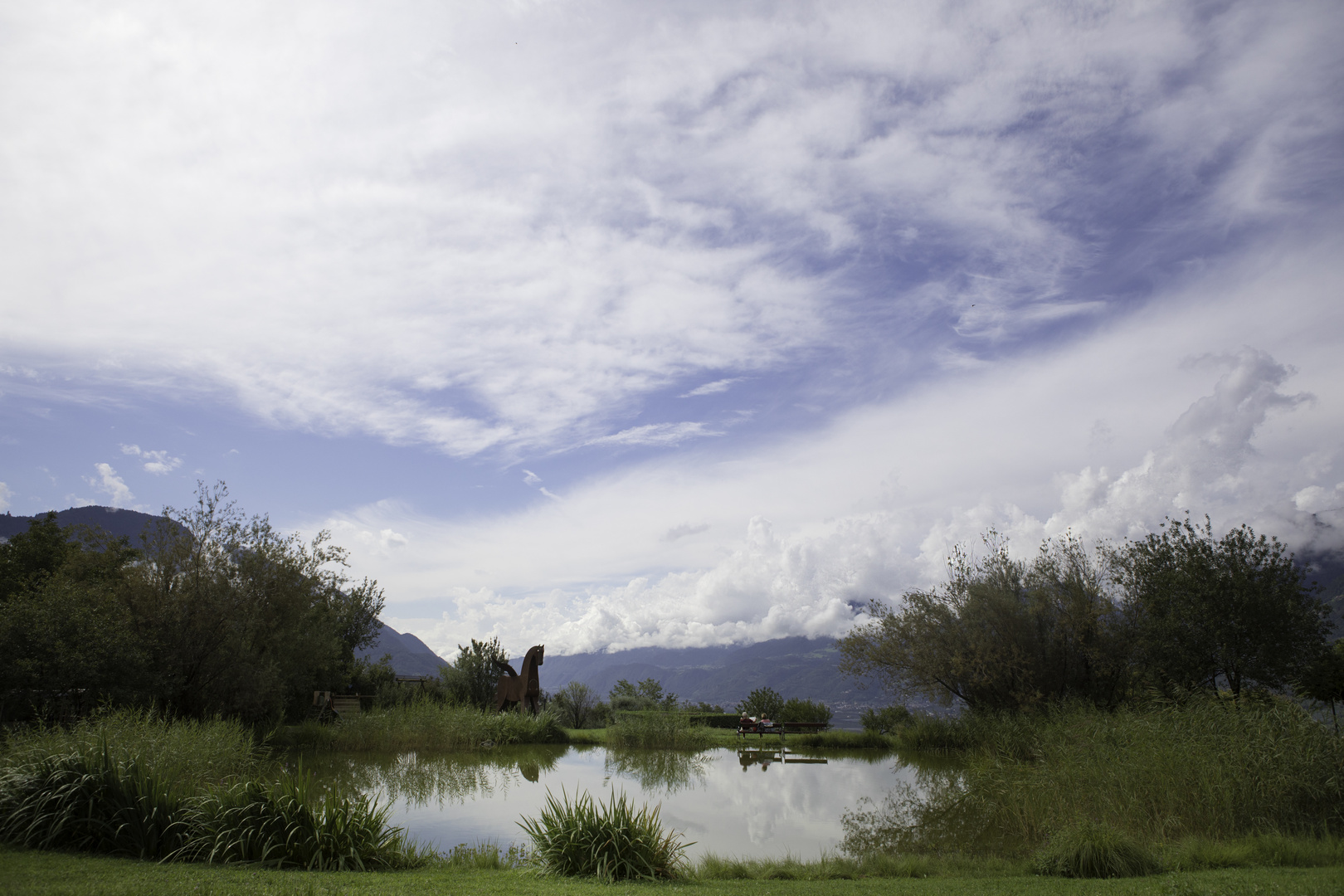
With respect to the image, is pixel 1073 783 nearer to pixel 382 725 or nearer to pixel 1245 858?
pixel 1245 858

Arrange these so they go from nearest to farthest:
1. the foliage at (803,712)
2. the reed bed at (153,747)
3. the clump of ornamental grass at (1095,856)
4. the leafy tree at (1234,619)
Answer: the clump of ornamental grass at (1095,856), the reed bed at (153,747), the leafy tree at (1234,619), the foliage at (803,712)

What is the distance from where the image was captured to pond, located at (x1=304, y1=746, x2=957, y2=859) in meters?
11.5

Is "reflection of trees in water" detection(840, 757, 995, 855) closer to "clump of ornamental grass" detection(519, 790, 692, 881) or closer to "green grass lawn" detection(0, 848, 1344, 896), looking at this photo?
"green grass lawn" detection(0, 848, 1344, 896)

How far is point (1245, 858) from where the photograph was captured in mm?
8797

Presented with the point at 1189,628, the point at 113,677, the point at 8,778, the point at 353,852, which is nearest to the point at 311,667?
the point at 113,677

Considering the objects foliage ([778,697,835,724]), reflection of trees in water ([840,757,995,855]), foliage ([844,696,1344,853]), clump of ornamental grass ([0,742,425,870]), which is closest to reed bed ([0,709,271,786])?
clump of ornamental grass ([0,742,425,870])

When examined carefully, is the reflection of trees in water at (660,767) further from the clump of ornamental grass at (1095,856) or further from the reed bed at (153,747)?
the clump of ornamental grass at (1095,856)

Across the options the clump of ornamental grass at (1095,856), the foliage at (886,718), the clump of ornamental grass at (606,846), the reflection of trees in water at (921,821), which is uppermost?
the clump of ornamental grass at (606,846)

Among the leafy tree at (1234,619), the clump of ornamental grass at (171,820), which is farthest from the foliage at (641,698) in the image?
the clump of ornamental grass at (171,820)

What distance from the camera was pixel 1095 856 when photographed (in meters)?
8.66

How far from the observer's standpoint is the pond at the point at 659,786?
11.5 m

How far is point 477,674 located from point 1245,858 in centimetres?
2721

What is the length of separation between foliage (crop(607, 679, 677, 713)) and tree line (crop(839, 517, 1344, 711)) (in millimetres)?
7464

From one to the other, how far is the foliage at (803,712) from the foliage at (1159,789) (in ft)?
48.8
